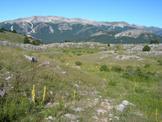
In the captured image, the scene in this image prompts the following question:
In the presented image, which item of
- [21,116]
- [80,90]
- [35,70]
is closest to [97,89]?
[80,90]

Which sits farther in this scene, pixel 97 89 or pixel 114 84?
pixel 114 84

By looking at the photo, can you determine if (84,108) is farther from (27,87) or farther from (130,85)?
(130,85)

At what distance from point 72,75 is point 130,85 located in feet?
13.5

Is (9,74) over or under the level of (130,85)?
over

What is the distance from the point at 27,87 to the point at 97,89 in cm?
440

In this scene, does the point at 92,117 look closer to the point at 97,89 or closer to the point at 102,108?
the point at 102,108

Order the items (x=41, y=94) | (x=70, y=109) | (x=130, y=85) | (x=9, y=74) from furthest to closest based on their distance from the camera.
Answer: (x=130, y=85) → (x=9, y=74) → (x=41, y=94) → (x=70, y=109)

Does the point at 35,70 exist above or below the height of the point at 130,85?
above

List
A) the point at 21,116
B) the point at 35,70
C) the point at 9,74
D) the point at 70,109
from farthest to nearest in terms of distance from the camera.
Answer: the point at 35,70 < the point at 9,74 < the point at 70,109 < the point at 21,116

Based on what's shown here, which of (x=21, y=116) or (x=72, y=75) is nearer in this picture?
(x=21, y=116)

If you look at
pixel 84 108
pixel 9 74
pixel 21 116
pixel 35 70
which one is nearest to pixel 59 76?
pixel 35 70

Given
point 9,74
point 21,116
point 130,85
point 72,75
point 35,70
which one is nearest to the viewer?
point 21,116

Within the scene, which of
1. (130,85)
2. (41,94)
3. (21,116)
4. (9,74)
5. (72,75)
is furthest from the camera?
(130,85)

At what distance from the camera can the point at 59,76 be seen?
18000mm
